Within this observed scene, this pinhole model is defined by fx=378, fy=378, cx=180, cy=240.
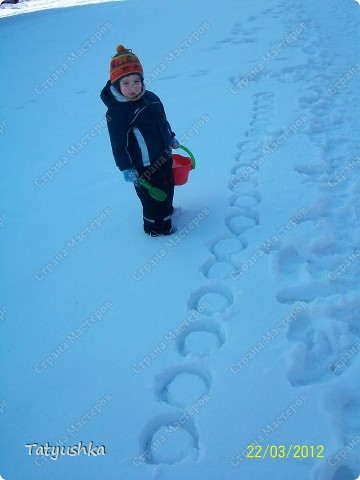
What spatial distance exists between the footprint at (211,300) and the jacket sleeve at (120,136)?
0.79m

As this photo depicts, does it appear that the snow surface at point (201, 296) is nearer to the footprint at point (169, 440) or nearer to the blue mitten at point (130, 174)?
the footprint at point (169, 440)

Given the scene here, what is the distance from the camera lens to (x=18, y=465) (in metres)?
1.43

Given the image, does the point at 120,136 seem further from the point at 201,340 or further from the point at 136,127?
the point at 201,340

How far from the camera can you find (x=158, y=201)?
7.41ft

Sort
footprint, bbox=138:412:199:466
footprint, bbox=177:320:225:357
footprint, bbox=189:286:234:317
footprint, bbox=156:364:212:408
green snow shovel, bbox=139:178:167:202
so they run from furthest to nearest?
green snow shovel, bbox=139:178:167:202, footprint, bbox=189:286:234:317, footprint, bbox=177:320:225:357, footprint, bbox=156:364:212:408, footprint, bbox=138:412:199:466

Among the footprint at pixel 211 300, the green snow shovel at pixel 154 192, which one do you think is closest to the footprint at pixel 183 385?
the footprint at pixel 211 300

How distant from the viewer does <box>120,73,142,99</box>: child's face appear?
6.35 feet

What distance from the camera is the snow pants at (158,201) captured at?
86.4 inches

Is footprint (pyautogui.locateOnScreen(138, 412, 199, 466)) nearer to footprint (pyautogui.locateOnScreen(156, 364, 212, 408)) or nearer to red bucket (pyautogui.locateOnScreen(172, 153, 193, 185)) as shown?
footprint (pyautogui.locateOnScreen(156, 364, 212, 408))

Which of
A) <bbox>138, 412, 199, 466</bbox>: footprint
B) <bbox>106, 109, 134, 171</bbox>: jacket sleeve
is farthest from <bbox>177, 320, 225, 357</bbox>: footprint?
<bbox>106, 109, 134, 171</bbox>: jacket sleeve

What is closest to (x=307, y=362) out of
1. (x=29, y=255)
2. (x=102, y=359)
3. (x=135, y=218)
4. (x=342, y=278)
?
(x=342, y=278)

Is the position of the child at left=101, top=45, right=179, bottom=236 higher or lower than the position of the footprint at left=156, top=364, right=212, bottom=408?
higher

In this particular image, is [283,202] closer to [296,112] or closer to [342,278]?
[342,278]

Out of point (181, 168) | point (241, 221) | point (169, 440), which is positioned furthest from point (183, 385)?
point (181, 168)
